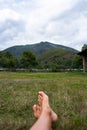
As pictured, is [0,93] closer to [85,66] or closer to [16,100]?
[16,100]

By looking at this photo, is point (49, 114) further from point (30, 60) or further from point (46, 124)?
point (30, 60)

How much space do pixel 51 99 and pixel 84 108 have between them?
1.44m

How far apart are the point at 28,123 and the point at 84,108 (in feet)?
5.54

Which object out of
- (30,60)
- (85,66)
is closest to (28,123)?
(85,66)

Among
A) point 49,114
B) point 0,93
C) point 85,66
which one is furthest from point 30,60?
point 49,114

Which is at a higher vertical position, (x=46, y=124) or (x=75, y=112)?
(x=46, y=124)

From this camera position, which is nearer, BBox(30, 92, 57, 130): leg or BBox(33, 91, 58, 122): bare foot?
BBox(30, 92, 57, 130): leg

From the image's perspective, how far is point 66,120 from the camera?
236 inches

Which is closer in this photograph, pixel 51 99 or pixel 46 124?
pixel 46 124

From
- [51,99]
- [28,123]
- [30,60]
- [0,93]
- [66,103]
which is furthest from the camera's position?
[30,60]

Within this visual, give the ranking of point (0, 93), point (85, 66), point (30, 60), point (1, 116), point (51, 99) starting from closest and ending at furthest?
point (1, 116) < point (51, 99) < point (0, 93) < point (85, 66) < point (30, 60)

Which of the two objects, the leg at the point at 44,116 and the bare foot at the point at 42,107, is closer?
the leg at the point at 44,116

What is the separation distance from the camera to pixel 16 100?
8.12 metres

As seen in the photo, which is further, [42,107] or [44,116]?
[42,107]
